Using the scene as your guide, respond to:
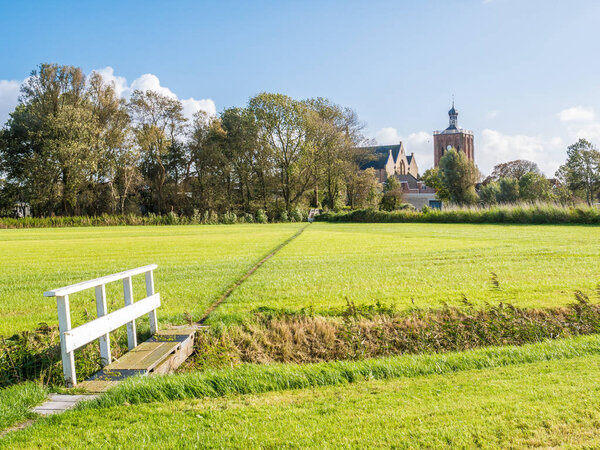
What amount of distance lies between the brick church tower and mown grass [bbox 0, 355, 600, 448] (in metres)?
113

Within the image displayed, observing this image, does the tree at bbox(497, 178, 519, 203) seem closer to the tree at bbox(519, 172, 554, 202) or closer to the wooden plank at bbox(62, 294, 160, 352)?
the tree at bbox(519, 172, 554, 202)

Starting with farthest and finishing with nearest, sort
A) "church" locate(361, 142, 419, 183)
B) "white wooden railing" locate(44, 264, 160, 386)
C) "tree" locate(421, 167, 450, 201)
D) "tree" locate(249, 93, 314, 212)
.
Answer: "church" locate(361, 142, 419, 183)
"tree" locate(421, 167, 450, 201)
"tree" locate(249, 93, 314, 212)
"white wooden railing" locate(44, 264, 160, 386)

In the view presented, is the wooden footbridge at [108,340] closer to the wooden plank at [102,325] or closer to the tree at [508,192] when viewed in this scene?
the wooden plank at [102,325]

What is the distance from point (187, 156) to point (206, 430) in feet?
160

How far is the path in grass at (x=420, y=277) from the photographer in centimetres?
812

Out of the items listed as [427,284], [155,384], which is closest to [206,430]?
[155,384]

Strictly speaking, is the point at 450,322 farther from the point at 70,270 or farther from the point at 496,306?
the point at 70,270

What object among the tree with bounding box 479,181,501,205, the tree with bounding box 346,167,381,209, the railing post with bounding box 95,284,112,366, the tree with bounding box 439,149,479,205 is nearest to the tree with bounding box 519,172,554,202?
the tree with bounding box 479,181,501,205

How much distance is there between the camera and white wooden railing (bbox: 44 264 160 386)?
4566 mm

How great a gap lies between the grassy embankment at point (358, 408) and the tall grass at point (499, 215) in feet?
95.9

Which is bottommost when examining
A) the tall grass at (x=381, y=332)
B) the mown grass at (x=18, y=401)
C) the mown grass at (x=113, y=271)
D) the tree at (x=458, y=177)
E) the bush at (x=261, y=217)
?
the tall grass at (x=381, y=332)

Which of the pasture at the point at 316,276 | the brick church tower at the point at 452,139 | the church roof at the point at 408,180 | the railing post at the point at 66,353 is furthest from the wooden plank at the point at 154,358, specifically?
the brick church tower at the point at 452,139

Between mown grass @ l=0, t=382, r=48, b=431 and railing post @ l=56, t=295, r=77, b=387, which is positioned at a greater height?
railing post @ l=56, t=295, r=77, b=387

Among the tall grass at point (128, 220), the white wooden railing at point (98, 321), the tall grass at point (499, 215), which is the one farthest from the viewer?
the tall grass at point (128, 220)
